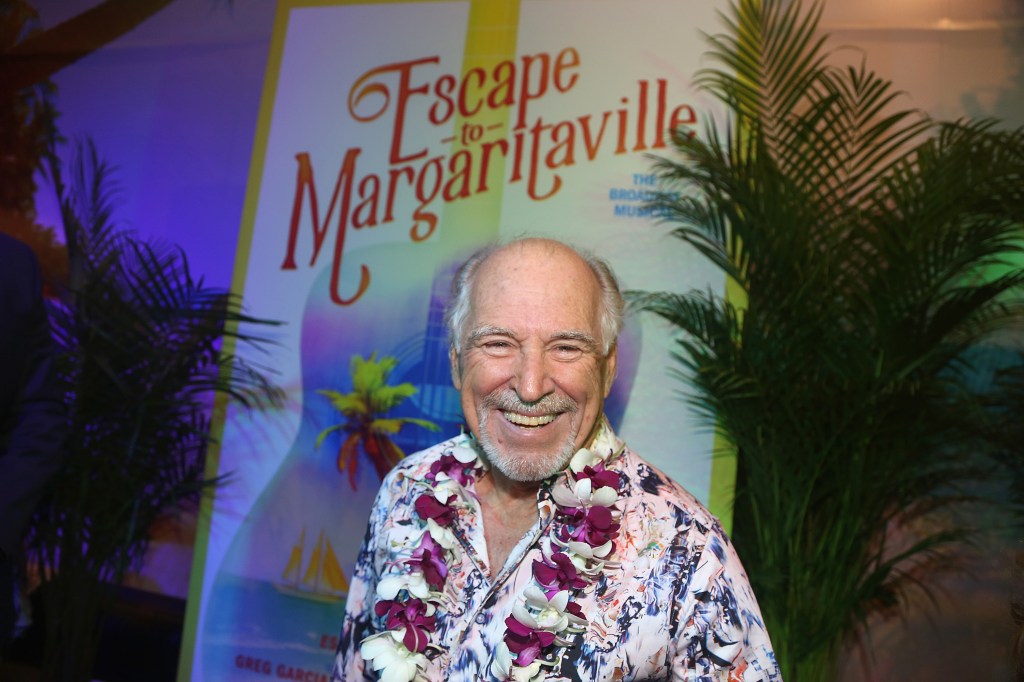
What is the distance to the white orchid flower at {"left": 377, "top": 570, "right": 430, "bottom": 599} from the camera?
1.99m

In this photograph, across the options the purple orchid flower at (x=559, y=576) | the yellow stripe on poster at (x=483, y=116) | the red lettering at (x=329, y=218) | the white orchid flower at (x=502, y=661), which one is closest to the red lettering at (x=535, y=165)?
the yellow stripe on poster at (x=483, y=116)

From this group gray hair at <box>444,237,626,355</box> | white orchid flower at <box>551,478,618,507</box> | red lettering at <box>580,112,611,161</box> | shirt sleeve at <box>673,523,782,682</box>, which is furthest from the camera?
red lettering at <box>580,112,611,161</box>

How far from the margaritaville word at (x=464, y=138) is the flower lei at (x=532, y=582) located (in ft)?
5.96

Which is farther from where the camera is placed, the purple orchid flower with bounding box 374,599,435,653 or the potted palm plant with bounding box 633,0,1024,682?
the potted palm plant with bounding box 633,0,1024,682

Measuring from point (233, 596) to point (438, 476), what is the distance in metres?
2.10

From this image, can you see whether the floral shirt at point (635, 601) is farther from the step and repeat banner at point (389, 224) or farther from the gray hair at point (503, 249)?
the step and repeat banner at point (389, 224)

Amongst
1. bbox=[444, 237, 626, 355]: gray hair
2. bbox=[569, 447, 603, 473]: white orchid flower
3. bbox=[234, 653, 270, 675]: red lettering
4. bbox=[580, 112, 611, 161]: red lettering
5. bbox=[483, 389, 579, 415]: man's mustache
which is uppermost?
bbox=[580, 112, 611, 161]: red lettering

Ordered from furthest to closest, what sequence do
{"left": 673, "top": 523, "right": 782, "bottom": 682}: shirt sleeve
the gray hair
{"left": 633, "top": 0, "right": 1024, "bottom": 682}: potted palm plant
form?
{"left": 633, "top": 0, "right": 1024, "bottom": 682}: potted palm plant, the gray hair, {"left": 673, "top": 523, "right": 782, "bottom": 682}: shirt sleeve

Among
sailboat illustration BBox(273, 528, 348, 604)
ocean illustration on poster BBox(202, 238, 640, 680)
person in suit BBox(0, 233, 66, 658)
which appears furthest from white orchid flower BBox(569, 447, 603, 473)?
sailboat illustration BBox(273, 528, 348, 604)

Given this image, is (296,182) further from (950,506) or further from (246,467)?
(950,506)

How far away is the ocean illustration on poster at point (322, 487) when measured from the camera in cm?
375

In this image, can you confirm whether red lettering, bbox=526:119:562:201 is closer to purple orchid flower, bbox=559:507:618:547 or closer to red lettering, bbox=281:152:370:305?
red lettering, bbox=281:152:370:305

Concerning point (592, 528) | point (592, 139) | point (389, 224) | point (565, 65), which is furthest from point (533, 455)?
point (565, 65)

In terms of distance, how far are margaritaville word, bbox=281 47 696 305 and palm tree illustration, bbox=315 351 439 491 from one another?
0.33m
